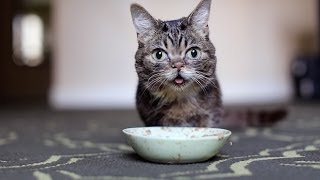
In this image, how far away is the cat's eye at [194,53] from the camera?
121 centimetres

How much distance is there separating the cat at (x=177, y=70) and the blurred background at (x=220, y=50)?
242 centimetres

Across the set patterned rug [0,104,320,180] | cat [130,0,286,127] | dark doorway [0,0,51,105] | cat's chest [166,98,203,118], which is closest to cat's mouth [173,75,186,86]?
cat [130,0,286,127]

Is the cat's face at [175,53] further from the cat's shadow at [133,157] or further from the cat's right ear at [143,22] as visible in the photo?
the cat's shadow at [133,157]

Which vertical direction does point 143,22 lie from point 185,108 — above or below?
above

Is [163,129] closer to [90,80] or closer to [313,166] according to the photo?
[313,166]

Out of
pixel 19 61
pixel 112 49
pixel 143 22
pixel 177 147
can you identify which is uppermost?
pixel 143 22

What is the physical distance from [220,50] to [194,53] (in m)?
2.56

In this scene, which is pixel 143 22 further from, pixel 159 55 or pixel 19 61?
pixel 19 61

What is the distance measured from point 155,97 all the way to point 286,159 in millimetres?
396

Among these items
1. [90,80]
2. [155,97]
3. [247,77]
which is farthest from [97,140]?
[247,77]

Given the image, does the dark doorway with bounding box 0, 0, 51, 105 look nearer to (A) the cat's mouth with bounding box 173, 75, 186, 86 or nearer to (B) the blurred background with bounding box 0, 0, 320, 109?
(B) the blurred background with bounding box 0, 0, 320, 109

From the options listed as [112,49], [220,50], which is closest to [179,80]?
[220,50]

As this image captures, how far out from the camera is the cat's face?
3.92 feet

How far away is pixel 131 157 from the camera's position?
1229mm
